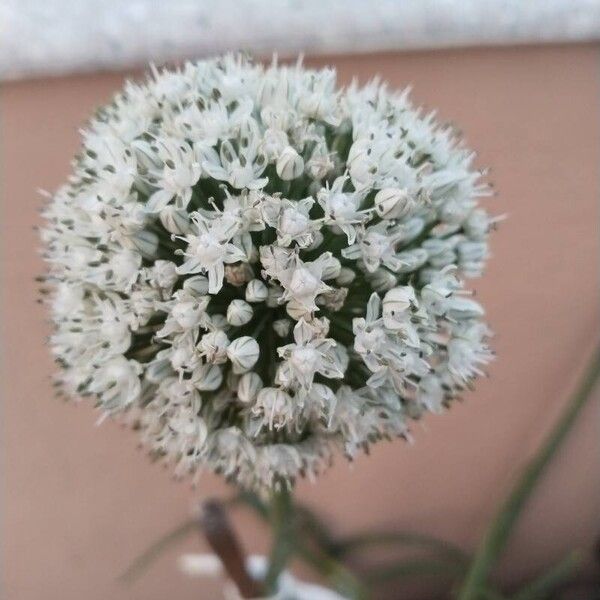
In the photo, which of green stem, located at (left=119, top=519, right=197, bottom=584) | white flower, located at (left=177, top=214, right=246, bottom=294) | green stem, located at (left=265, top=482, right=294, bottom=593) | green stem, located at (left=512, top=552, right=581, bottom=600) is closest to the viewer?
white flower, located at (left=177, top=214, right=246, bottom=294)

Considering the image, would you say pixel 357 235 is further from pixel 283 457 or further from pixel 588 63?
pixel 588 63

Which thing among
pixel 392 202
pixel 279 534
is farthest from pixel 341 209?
pixel 279 534

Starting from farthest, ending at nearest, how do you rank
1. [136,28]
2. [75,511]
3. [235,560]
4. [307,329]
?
1. [75,511]
2. [136,28]
3. [235,560]
4. [307,329]

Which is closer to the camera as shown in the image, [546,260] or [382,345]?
[382,345]

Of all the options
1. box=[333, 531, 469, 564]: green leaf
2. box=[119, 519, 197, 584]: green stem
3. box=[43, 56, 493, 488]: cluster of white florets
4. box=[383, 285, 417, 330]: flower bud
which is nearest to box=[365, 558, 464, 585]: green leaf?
box=[333, 531, 469, 564]: green leaf

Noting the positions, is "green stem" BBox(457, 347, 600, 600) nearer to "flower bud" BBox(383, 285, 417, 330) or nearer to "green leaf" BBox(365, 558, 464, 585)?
"green leaf" BBox(365, 558, 464, 585)

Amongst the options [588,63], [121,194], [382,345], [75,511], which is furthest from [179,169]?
[75,511]

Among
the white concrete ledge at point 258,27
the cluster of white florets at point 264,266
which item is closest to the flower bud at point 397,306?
the cluster of white florets at point 264,266
